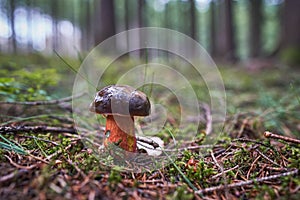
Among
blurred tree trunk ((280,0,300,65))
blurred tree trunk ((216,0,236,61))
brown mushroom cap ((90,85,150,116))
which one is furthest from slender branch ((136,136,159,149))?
blurred tree trunk ((216,0,236,61))

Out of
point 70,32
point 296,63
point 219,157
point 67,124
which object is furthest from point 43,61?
point 70,32

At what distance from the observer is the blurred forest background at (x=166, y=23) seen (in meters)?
8.66

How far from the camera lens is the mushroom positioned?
1666 mm

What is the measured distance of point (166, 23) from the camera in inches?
1150

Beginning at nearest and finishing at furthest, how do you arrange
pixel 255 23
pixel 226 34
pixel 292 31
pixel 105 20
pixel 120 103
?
pixel 120 103 → pixel 292 31 → pixel 105 20 → pixel 226 34 → pixel 255 23

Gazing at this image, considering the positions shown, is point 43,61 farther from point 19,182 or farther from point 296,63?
point 296,63

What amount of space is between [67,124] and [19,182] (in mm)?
1204

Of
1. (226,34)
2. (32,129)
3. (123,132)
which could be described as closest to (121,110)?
(123,132)

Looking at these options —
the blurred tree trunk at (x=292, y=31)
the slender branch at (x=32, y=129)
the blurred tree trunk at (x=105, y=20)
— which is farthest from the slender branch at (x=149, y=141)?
the blurred tree trunk at (x=105, y=20)

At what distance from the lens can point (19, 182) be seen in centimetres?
118

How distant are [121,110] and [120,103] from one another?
5cm

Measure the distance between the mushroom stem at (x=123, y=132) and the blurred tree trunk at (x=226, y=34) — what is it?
1139cm

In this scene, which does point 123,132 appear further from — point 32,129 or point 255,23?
point 255,23

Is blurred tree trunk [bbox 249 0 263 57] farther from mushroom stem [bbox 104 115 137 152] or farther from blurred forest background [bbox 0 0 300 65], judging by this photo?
mushroom stem [bbox 104 115 137 152]
